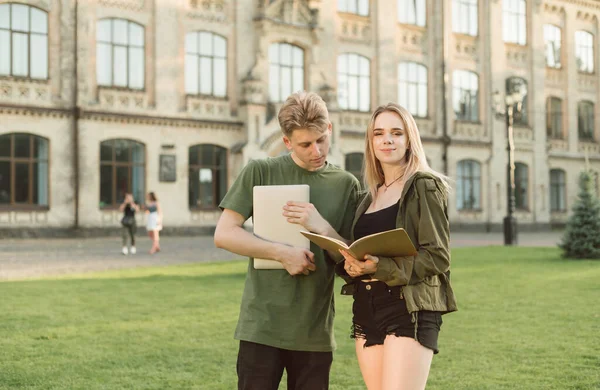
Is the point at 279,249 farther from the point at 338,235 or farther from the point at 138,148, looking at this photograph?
the point at 138,148

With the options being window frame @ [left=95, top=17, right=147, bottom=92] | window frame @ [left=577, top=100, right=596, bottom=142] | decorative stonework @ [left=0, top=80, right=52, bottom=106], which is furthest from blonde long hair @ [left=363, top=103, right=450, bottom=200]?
window frame @ [left=577, top=100, right=596, bottom=142]

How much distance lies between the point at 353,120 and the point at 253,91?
5990 millimetres

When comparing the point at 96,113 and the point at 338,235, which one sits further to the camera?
the point at 96,113

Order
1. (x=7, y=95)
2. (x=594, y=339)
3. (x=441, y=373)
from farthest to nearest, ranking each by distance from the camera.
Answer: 1. (x=7, y=95)
2. (x=594, y=339)
3. (x=441, y=373)

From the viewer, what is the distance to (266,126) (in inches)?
1189

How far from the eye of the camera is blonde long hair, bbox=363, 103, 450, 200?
11.8ft

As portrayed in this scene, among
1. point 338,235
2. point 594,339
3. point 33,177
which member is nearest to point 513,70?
point 33,177

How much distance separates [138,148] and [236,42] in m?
6.59

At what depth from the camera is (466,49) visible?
125 feet

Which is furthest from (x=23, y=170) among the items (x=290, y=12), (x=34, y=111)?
(x=290, y=12)

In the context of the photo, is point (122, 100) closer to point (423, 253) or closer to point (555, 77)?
point (423, 253)

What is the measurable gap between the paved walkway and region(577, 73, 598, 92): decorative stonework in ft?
88.0

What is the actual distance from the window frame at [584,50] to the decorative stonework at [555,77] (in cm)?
140

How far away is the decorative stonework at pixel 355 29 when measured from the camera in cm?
3406
